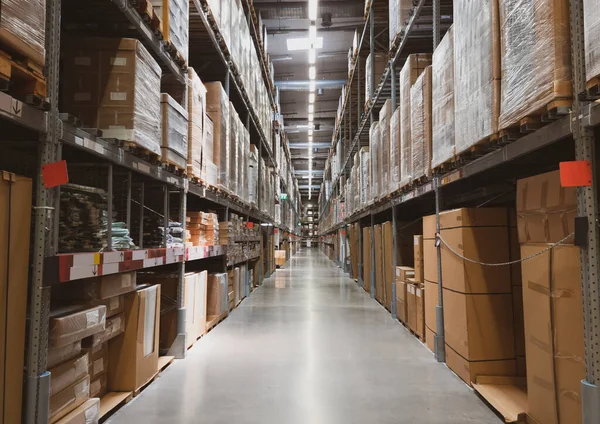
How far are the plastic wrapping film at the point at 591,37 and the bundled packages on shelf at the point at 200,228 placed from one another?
456 cm

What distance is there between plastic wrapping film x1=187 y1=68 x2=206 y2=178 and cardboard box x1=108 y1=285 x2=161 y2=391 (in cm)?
170

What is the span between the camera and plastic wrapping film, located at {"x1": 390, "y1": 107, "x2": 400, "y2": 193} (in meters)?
5.99

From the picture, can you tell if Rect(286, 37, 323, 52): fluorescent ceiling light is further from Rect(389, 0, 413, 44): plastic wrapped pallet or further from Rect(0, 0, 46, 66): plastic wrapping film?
Rect(0, 0, 46, 66): plastic wrapping film

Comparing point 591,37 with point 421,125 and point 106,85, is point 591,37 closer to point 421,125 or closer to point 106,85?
point 421,125

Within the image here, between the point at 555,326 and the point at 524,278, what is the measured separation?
45cm

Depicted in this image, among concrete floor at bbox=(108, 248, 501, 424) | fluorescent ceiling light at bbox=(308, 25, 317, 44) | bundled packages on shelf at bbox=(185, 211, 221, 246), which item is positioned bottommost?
concrete floor at bbox=(108, 248, 501, 424)

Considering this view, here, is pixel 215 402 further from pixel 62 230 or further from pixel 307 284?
pixel 307 284

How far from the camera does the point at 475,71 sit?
128 inches

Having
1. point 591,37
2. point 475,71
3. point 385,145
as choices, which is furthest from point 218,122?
point 591,37

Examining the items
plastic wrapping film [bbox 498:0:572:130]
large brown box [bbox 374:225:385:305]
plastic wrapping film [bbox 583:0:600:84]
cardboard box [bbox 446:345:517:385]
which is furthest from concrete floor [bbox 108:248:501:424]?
plastic wrapping film [bbox 583:0:600:84]

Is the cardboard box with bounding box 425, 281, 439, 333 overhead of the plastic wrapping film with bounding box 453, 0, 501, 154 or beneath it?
beneath

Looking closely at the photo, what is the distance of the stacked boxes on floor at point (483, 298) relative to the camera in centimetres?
360

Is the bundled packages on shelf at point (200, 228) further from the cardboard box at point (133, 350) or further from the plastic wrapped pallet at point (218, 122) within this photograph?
the cardboard box at point (133, 350)

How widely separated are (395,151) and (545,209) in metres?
3.59
